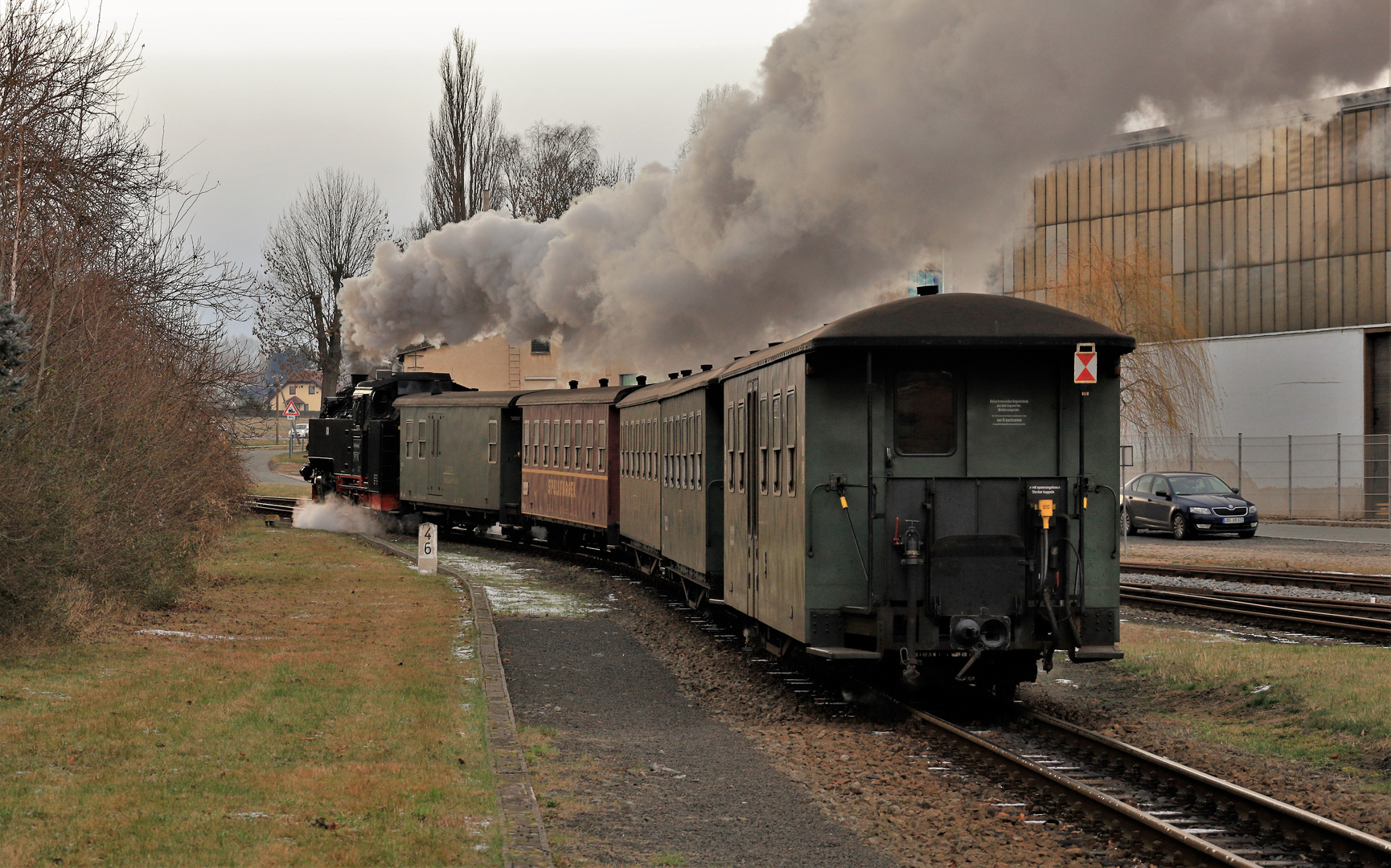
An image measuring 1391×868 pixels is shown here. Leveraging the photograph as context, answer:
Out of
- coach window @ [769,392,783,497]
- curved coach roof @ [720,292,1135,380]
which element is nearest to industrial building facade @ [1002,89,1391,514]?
coach window @ [769,392,783,497]

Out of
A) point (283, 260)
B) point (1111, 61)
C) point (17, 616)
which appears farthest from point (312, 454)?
point (1111, 61)

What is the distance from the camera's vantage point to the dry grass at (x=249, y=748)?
6.22 m

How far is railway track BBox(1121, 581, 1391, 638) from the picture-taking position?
49.1 feet

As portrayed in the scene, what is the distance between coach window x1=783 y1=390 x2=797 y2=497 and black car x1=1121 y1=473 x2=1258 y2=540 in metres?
20.3

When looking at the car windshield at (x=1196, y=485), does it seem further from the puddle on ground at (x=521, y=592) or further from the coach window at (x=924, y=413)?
the coach window at (x=924, y=413)

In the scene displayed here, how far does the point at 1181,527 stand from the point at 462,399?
15728 mm

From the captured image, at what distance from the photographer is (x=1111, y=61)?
12.4 m

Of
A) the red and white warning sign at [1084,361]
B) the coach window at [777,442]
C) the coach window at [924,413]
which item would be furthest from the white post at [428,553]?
the red and white warning sign at [1084,361]

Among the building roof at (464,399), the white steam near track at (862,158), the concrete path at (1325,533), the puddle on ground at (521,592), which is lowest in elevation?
the puddle on ground at (521,592)

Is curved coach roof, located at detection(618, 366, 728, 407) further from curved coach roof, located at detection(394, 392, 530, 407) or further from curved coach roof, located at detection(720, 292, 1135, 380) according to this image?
curved coach roof, located at detection(394, 392, 530, 407)

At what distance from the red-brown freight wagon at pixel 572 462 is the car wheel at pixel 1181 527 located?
43.5ft

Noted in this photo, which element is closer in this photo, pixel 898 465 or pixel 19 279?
pixel 898 465

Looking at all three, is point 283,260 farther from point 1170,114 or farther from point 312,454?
point 1170,114

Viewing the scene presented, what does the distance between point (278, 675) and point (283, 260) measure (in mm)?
48601
